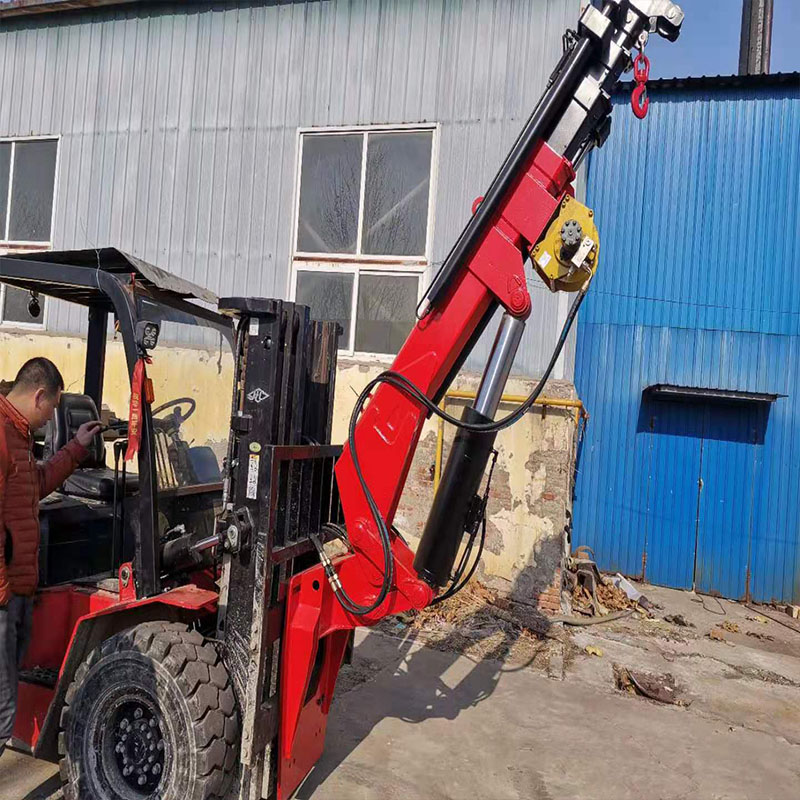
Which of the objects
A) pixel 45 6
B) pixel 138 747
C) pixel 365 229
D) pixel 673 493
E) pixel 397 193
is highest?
pixel 45 6

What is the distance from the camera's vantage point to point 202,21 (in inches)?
362

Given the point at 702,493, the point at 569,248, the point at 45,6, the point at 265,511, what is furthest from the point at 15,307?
the point at 702,493

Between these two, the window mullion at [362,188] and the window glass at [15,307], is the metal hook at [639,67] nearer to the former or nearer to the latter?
the window mullion at [362,188]

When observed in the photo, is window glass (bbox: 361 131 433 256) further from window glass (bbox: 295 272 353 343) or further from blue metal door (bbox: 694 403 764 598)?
blue metal door (bbox: 694 403 764 598)

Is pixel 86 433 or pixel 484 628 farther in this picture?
pixel 484 628

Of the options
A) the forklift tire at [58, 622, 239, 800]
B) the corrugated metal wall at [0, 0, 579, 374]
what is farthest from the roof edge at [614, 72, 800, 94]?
the forklift tire at [58, 622, 239, 800]

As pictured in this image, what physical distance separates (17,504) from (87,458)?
25.3 inches

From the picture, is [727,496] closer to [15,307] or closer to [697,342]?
[697,342]

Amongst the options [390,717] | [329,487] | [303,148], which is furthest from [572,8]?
[390,717]

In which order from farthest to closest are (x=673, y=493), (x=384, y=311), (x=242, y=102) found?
(x=673, y=493), (x=242, y=102), (x=384, y=311)

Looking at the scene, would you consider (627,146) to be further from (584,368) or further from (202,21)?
(202,21)

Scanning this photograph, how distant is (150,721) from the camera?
313 cm

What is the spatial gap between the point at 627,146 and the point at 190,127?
5948 mm

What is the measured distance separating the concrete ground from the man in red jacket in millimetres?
938
